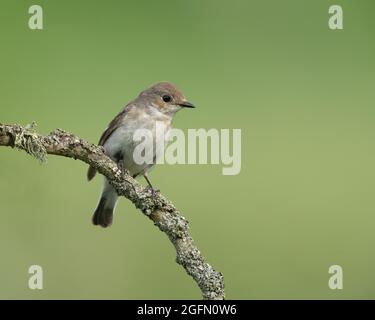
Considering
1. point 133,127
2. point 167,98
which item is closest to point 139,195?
point 133,127

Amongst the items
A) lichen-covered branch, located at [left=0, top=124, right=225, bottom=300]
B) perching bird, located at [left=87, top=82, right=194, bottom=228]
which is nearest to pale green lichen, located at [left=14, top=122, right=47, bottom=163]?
lichen-covered branch, located at [left=0, top=124, right=225, bottom=300]

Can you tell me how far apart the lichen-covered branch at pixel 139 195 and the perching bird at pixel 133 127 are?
1.65 metres

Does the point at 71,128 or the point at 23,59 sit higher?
the point at 23,59

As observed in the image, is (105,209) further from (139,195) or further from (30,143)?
(30,143)

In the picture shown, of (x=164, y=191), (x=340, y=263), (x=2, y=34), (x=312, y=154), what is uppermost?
(x=2, y=34)

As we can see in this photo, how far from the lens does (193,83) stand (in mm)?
8672

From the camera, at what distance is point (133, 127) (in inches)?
220

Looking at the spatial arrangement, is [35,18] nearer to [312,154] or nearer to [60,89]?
[60,89]

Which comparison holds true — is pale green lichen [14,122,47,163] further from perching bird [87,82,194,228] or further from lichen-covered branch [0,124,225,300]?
perching bird [87,82,194,228]

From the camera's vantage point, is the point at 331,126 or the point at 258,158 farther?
the point at 331,126

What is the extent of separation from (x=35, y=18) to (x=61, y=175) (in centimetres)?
220

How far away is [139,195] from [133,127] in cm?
199
